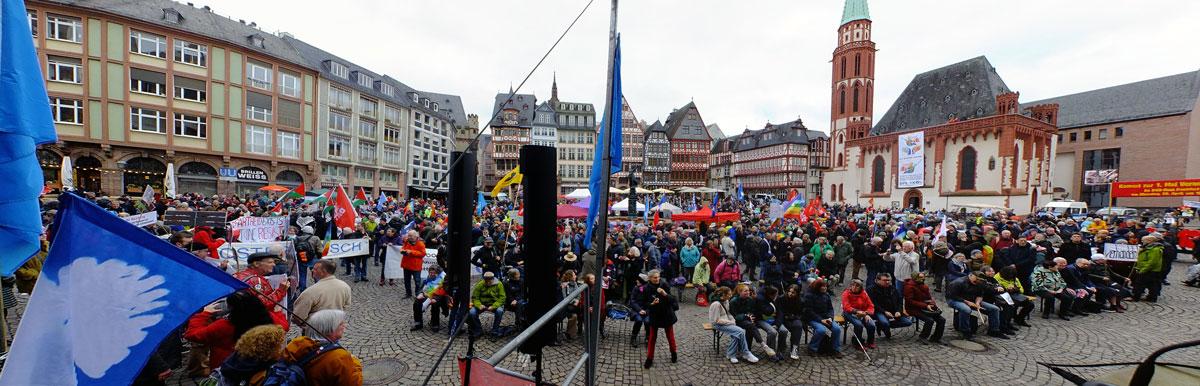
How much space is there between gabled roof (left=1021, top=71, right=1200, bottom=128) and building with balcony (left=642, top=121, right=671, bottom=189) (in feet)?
161

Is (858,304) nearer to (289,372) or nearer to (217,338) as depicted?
(289,372)

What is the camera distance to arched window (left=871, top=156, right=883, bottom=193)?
4881 centimetres

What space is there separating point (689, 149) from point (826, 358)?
6331cm

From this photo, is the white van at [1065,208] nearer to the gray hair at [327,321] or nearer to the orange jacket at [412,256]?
the orange jacket at [412,256]

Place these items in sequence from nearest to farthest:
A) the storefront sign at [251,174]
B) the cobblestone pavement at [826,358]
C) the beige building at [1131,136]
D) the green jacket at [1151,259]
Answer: the cobblestone pavement at [826,358] < the green jacket at [1151,259] < the storefront sign at [251,174] < the beige building at [1131,136]

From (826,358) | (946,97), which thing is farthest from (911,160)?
(826,358)

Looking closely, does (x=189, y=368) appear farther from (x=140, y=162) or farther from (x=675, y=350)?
(x=140, y=162)

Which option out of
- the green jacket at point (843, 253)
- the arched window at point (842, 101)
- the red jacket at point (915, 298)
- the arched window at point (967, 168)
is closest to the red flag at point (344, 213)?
the red jacket at point (915, 298)

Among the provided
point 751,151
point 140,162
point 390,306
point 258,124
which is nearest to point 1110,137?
point 751,151

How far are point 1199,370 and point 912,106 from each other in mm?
58884

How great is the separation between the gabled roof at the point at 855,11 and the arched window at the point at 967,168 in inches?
846

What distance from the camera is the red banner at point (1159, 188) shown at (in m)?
24.0

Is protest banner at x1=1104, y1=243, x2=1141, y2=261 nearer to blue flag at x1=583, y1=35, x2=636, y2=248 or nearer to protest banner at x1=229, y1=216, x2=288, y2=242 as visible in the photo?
blue flag at x1=583, y1=35, x2=636, y2=248

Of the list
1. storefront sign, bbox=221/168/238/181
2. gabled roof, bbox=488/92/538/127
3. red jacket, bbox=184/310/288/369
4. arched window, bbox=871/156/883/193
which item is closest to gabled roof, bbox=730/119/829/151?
arched window, bbox=871/156/883/193
